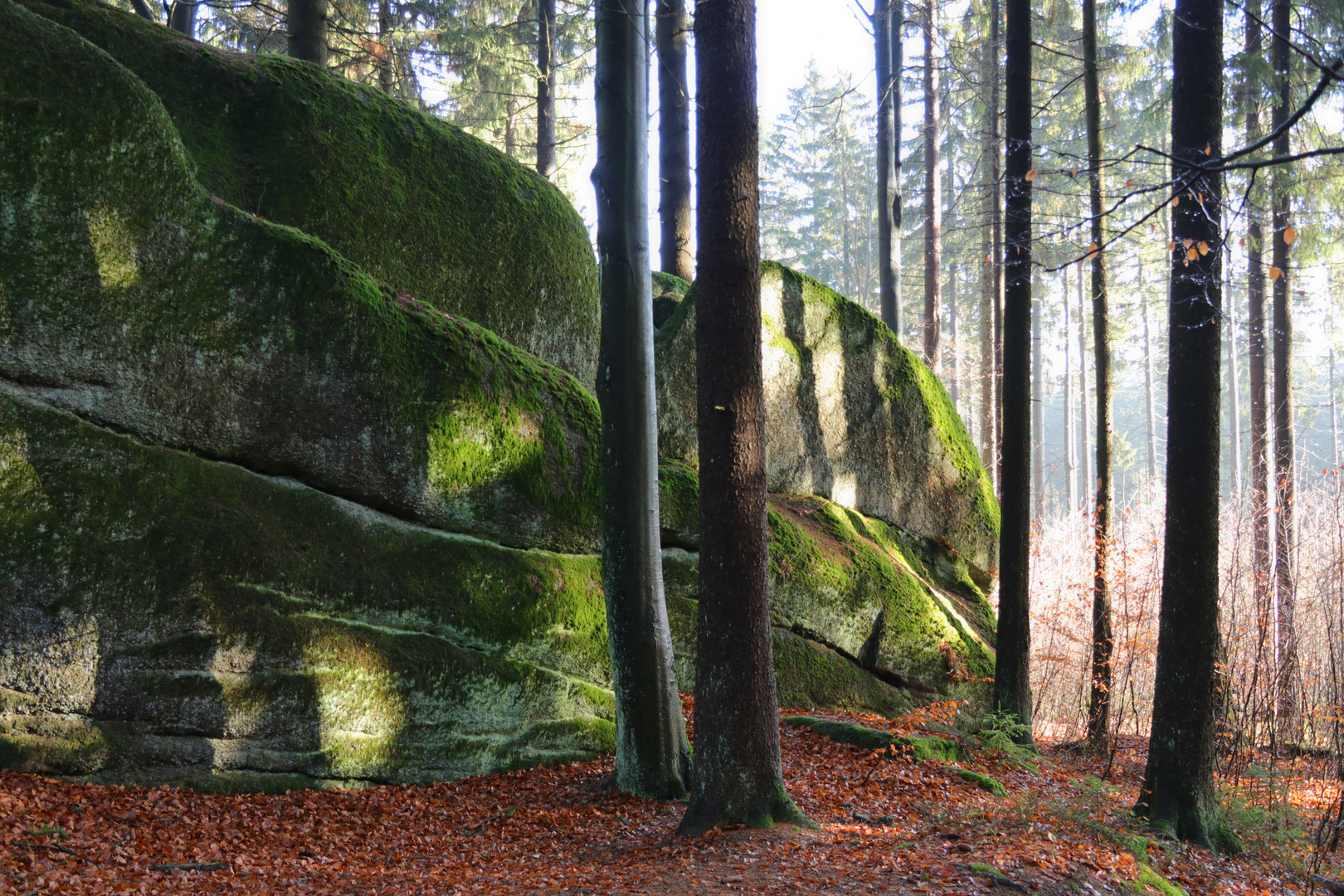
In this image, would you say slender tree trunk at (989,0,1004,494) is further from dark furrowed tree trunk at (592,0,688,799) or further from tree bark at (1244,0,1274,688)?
dark furrowed tree trunk at (592,0,688,799)

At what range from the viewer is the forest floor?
→ 14.6 ft

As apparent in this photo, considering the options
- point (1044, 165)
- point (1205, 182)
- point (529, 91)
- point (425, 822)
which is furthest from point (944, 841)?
point (1044, 165)

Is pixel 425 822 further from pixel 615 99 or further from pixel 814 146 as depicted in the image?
pixel 814 146

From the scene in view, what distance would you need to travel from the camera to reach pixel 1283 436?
13758mm

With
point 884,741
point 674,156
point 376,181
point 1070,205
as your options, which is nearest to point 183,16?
point 376,181

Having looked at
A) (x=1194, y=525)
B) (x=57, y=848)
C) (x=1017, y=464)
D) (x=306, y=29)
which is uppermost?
(x=306, y=29)

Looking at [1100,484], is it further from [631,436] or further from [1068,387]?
[1068,387]

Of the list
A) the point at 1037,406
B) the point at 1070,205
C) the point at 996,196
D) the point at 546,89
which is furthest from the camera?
the point at 1037,406

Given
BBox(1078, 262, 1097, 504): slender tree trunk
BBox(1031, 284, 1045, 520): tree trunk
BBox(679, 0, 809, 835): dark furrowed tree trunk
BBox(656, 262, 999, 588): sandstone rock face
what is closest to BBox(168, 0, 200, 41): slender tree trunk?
BBox(656, 262, 999, 588): sandstone rock face

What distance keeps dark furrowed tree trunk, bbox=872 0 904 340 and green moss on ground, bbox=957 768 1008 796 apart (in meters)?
9.97

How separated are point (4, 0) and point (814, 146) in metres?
35.5

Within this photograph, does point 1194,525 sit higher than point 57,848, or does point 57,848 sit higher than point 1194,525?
point 1194,525

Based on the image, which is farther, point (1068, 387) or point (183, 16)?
point (1068, 387)

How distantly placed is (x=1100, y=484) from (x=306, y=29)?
11.9m
